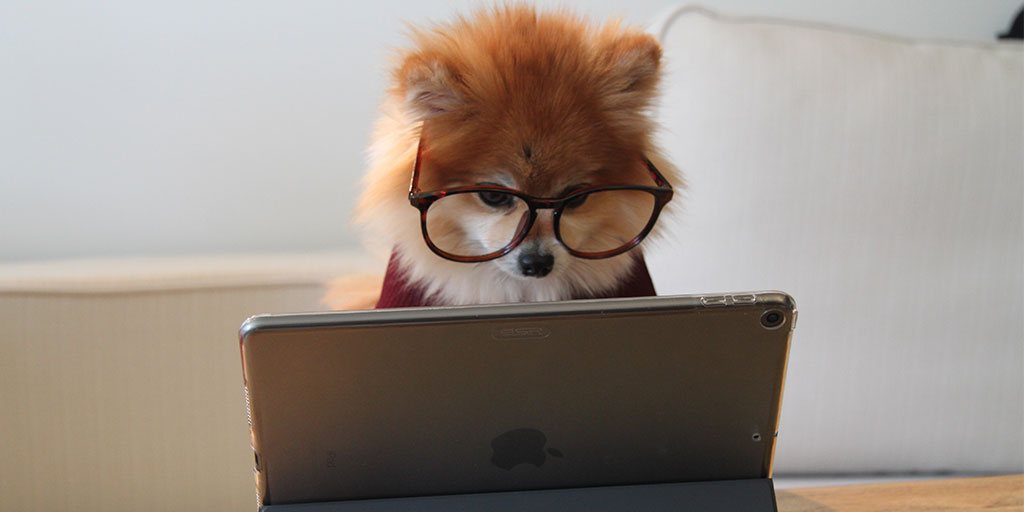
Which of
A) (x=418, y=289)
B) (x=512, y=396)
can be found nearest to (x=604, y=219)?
(x=418, y=289)

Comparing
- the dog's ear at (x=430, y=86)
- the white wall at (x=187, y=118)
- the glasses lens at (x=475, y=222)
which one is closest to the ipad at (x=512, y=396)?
the glasses lens at (x=475, y=222)

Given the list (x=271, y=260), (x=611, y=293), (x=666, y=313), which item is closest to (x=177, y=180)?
→ (x=271, y=260)

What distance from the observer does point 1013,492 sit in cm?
97

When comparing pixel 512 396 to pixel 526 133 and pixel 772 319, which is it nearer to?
pixel 772 319

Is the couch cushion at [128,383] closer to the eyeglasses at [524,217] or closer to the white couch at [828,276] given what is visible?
the white couch at [828,276]

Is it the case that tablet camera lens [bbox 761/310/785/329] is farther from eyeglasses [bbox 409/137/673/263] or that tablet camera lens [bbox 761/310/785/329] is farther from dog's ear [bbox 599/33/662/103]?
dog's ear [bbox 599/33/662/103]

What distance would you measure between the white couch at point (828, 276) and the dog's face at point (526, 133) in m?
0.53

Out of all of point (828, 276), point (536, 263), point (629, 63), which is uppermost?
point (629, 63)

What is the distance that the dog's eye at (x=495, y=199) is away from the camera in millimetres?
1011

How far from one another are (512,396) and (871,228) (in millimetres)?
1128

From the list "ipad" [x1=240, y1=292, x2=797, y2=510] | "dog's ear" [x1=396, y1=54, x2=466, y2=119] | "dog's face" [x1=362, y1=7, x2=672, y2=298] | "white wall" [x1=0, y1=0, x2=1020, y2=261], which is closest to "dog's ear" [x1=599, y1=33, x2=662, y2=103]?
"dog's face" [x1=362, y1=7, x2=672, y2=298]

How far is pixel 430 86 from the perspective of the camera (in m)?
1.00

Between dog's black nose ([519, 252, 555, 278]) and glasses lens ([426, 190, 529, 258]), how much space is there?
3cm

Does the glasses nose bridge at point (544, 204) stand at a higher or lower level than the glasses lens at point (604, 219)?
higher
